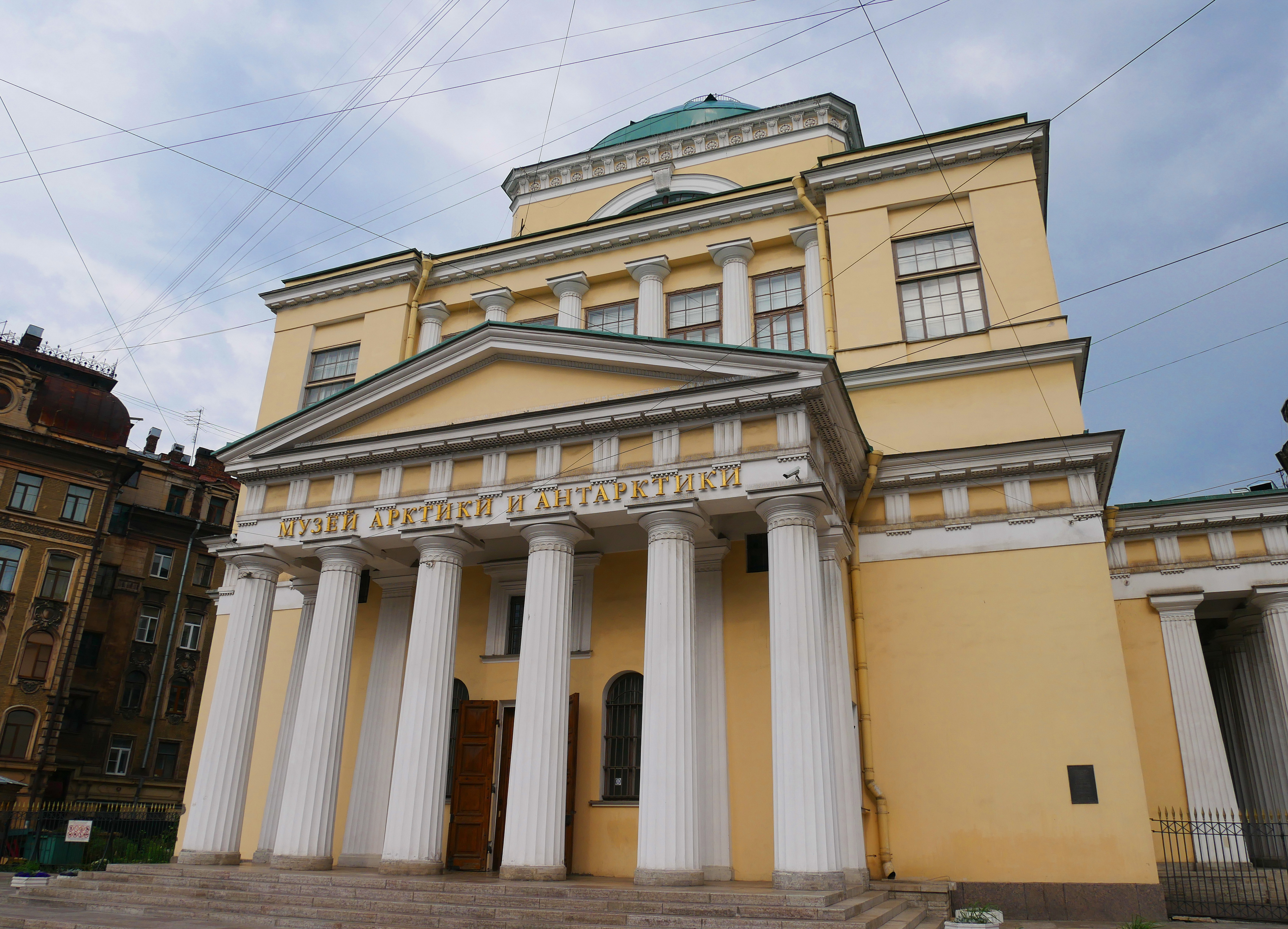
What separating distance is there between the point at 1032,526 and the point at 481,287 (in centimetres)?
1331

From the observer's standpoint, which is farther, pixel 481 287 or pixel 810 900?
pixel 481 287

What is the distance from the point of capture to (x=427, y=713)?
14.0 m

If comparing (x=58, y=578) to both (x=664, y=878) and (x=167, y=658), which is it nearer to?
(x=167, y=658)

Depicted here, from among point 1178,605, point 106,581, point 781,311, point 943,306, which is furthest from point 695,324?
point 106,581

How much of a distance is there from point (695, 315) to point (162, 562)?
32218 mm

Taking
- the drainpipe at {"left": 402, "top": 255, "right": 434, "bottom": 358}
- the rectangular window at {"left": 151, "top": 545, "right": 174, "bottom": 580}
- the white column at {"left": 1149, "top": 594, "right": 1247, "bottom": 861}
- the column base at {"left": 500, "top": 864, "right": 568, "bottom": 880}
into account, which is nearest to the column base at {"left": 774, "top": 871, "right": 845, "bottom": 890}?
the column base at {"left": 500, "top": 864, "right": 568, "bottom": 880}

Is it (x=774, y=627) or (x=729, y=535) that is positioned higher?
(x=729, y=535)

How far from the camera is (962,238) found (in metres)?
18.0

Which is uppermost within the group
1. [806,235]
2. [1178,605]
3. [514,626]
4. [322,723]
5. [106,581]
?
[806,235]

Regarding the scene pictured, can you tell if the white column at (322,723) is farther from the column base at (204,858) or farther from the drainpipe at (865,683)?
the drainpipe at (865,683)

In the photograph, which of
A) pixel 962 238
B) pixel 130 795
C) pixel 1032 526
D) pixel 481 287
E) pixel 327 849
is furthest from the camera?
pixel 130 795

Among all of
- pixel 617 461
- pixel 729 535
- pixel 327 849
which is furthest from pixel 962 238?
pixel 327 849

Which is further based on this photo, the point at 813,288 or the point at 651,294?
the point at 651,294

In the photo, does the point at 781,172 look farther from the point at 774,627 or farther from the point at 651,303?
the point at 774,627
